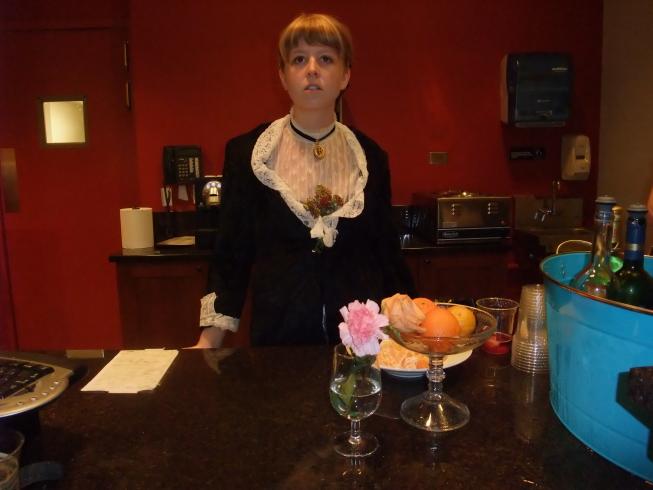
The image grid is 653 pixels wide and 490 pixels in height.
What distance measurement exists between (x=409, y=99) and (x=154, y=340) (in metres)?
1.99

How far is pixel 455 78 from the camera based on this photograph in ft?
10.3

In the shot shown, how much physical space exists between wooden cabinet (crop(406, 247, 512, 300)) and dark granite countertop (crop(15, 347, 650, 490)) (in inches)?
65.6

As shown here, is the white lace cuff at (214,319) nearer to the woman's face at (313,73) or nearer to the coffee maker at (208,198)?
the woman's face at (313,73)

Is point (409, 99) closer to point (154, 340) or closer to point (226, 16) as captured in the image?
point (226, 16)

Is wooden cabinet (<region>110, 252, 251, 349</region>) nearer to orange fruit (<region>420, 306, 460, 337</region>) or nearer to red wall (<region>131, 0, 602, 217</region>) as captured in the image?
red wall (<region>131, 0, 602, 217</region>)

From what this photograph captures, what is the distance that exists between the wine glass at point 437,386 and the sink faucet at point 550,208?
8.23ft

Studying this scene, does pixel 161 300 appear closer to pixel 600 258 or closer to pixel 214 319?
pixel 214 319

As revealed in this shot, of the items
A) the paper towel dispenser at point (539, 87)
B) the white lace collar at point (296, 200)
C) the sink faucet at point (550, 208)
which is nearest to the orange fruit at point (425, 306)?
the white lace collar at point (296, 200)

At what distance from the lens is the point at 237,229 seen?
5.04ft

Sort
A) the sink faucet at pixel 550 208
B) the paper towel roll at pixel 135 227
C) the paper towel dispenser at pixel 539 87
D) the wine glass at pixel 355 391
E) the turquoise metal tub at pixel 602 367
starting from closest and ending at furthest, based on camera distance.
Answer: the turquoise metal tub at pixel 602 367, the wine glass at pixel 355 391, the paper towel roll at pixel 135 227, the paper towel dispenser at pixel 539 87, the sink faucet at pixel 550 208

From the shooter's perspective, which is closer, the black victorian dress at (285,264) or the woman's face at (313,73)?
the woman's face at (313,73)

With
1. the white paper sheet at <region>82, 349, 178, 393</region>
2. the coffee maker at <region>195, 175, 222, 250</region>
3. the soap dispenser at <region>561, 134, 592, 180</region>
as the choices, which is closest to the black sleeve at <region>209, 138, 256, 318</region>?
the white paper sheet at <region>82, 349, 178, 393</region>

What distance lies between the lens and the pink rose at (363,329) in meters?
0.68

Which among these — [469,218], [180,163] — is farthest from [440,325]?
[180,163]
